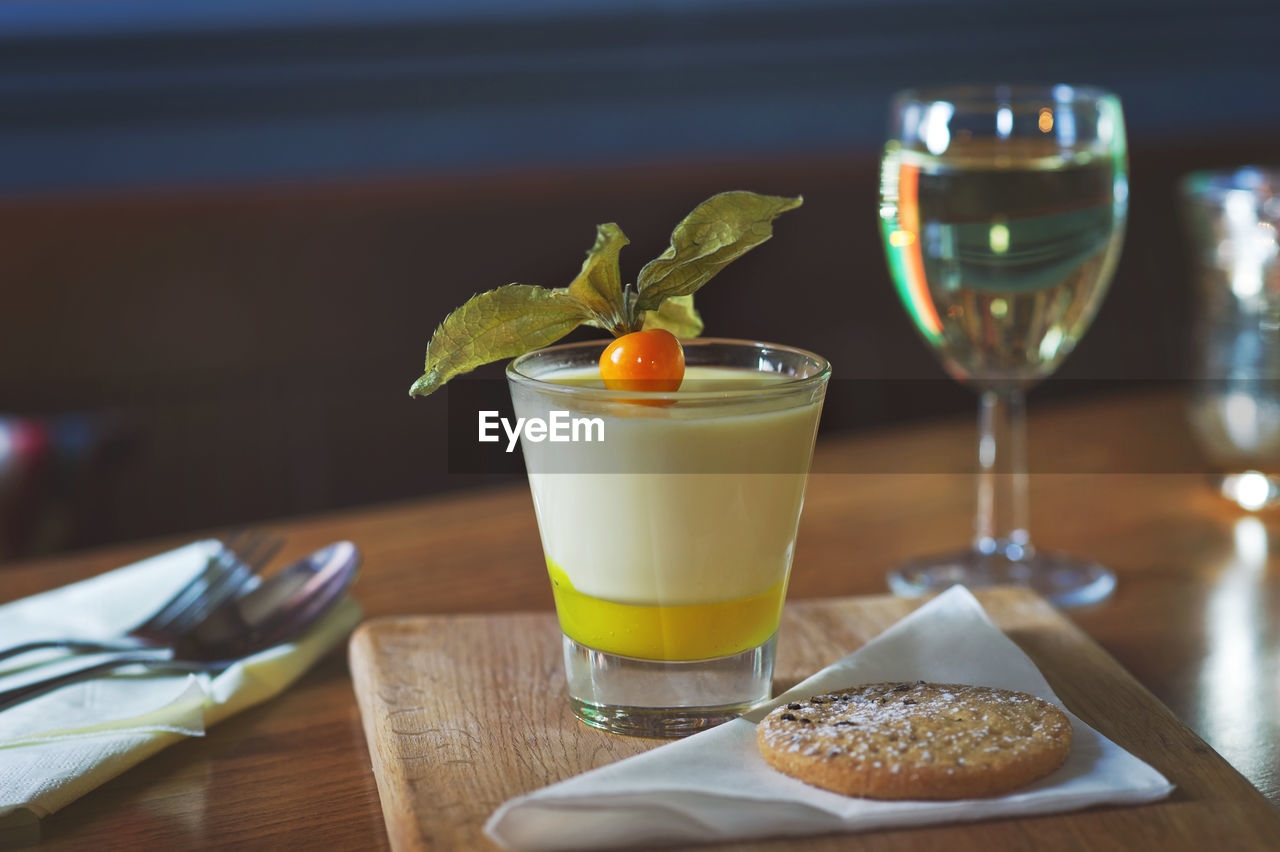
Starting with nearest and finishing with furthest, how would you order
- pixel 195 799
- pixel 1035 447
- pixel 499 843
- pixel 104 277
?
pixel 499 843 → pixel 195 799 → pixel 1035 447 → pixel 104 277

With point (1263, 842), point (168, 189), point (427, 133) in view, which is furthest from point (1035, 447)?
point (427, 133)

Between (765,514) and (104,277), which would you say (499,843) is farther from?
(104,277)

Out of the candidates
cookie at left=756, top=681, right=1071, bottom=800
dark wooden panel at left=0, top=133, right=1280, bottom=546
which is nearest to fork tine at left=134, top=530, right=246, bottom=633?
cookie at left=756, top=681, right=1071, bottom=800

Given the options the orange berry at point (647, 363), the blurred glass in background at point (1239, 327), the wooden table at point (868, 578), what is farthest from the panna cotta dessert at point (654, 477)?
the blurred glass in background at point (1239, 327)

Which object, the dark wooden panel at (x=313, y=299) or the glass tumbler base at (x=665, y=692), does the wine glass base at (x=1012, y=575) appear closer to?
the glass tumbler base at (x=665, y=692)

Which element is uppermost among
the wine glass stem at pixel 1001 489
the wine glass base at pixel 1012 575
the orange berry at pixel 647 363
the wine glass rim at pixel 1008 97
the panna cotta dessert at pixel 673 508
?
the wine glass rim at pixel 1008 97

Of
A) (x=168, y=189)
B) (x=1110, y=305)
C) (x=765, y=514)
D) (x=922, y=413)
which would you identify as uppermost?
(x=168, y=189)
